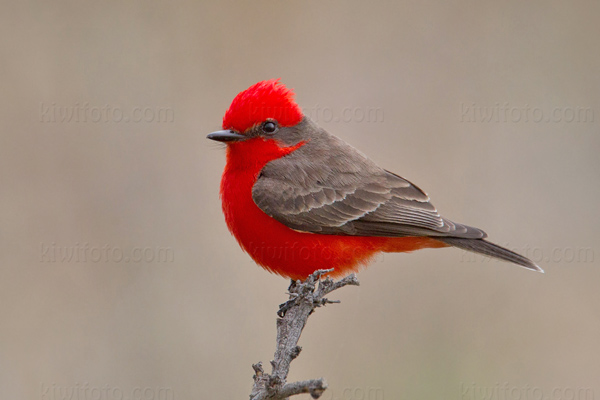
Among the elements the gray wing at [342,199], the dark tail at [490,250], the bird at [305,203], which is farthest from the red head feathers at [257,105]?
the dark tail at [490,250]

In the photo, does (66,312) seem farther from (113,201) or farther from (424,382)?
(424,382)

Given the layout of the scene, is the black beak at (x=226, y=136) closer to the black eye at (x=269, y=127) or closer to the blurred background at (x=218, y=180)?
the black eye at (x=269, y=127)

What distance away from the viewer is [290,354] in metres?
3.53

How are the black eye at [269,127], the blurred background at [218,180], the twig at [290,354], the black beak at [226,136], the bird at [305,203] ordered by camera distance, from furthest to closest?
the blurred background at [218,180], the black eye at [269,127], the black beak at [226,136], the bird at [305,203], the twig at [290,354]

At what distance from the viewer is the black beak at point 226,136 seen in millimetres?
5199

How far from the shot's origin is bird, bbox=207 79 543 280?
5.04m

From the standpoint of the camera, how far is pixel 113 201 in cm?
738

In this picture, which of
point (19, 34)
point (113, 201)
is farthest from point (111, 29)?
point (113, 201)

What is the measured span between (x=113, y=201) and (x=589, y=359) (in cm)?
471

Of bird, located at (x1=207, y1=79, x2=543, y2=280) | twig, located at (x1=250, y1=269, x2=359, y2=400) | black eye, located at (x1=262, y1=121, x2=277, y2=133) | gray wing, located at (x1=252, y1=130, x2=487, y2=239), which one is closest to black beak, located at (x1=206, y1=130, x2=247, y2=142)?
bird, located at (x1=207, y1=79, x2=543, y2=280)

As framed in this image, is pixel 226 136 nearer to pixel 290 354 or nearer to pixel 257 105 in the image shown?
pixel 257 105

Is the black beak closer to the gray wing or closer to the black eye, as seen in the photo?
the black eye

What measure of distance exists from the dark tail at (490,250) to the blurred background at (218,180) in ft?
3.91

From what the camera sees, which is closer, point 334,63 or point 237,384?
point 237,384
